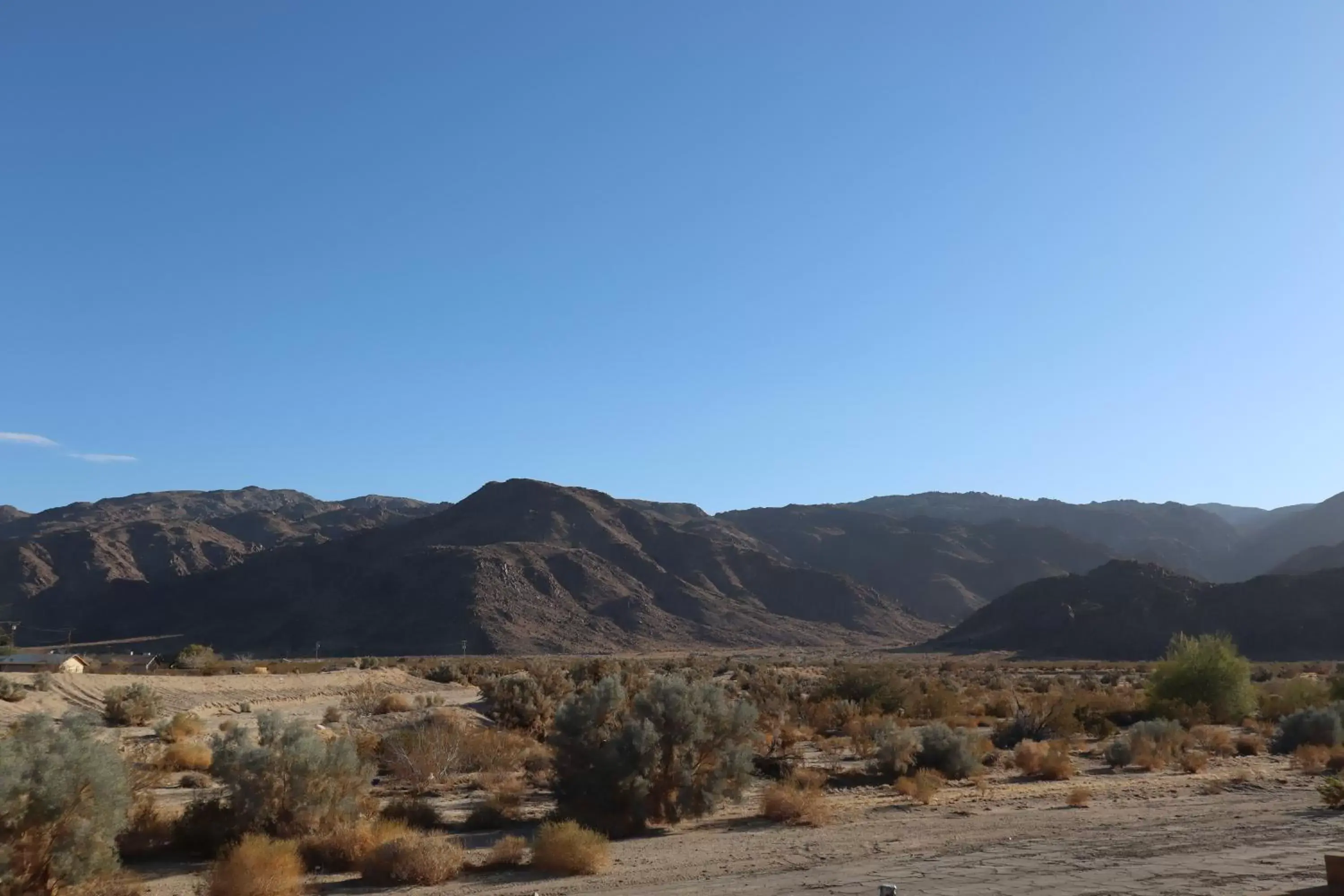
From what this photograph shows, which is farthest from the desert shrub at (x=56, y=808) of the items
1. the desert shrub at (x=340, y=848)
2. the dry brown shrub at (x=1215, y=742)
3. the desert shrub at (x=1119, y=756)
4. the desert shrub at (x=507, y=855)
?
the dry brown shrub at (x=1215, y=742)

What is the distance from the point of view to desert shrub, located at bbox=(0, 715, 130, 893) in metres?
10.3

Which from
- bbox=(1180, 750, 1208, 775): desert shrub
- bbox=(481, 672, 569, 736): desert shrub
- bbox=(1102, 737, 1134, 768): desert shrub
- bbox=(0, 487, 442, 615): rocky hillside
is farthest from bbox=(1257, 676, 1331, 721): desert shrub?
bbox=(0, 487, 442, 615): rocky hillside

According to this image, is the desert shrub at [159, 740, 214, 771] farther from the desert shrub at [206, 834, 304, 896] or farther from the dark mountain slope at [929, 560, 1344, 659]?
the dark mountain slope at [929, 560, 1344, 659]

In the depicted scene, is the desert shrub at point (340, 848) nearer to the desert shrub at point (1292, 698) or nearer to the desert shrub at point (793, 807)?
the desert shrub at point (793, 807)

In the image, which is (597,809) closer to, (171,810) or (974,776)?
(171,810)

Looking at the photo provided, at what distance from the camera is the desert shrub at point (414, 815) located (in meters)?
15.7

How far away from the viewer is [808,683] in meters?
47.3

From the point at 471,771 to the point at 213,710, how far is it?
51.9 ft

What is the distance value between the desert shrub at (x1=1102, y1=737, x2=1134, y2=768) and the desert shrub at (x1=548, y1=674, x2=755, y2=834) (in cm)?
1078

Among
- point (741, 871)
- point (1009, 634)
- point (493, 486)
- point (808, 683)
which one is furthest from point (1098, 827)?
point (493, 486)

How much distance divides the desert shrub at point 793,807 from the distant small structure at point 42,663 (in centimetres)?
3203

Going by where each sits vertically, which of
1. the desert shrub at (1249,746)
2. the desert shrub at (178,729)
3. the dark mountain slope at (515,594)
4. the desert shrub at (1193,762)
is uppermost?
the dark mountain slope at (515,594)

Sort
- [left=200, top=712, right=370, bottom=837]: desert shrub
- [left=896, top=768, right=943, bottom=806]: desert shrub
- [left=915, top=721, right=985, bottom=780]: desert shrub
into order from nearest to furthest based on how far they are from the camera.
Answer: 1. [left=200, top=712, right=370, bottom=837]: desert shrub
2. [left=896, top=768, right=943, bottom=806]: desert shrub
3. [left=915, top=721, right=985, bottom=780]: desert shrub

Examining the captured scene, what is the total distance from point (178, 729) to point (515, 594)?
262ft
